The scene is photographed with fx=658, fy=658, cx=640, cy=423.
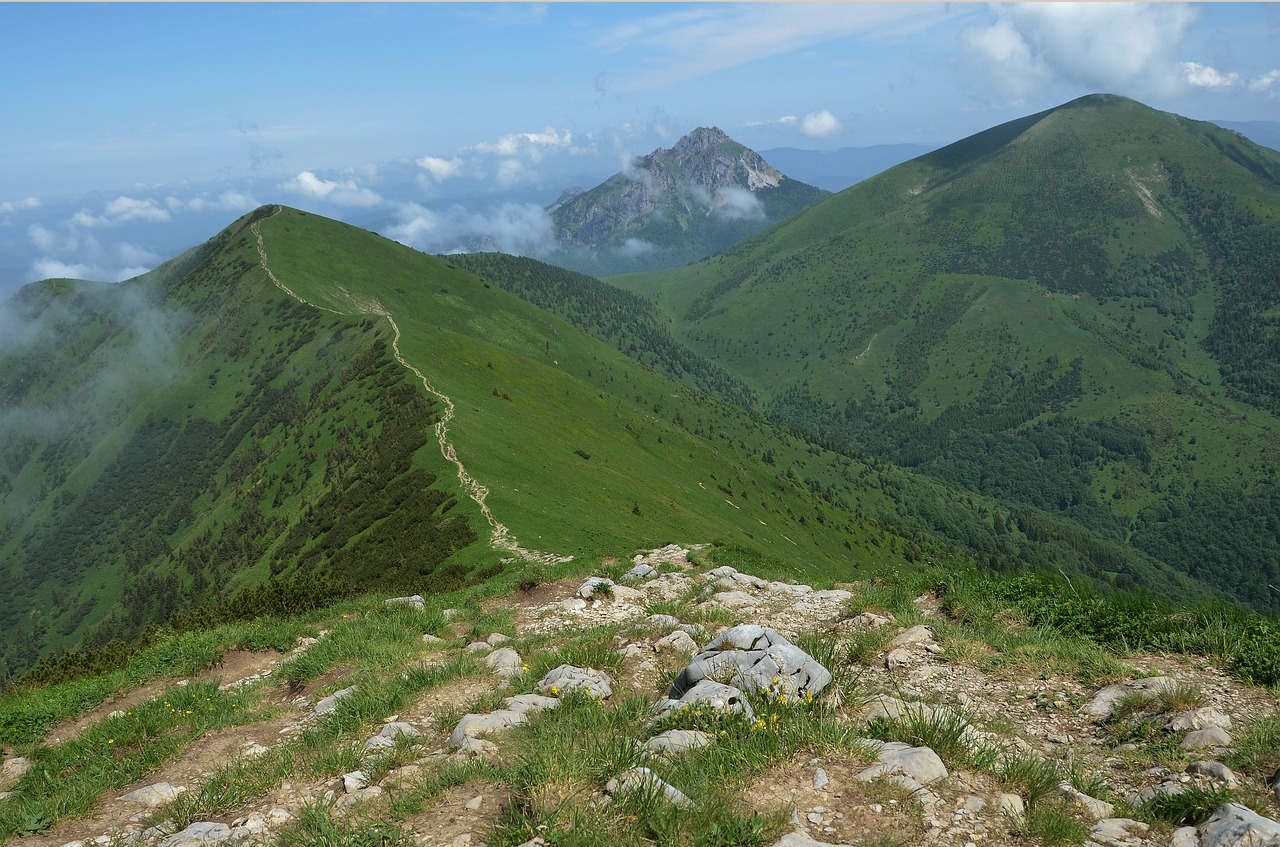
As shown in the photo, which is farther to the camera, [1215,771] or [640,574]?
[640,574]

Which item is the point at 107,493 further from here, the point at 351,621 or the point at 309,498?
the point at 351,621

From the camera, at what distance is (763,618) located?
16.7m

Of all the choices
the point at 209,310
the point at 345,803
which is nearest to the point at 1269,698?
the point at 345,803

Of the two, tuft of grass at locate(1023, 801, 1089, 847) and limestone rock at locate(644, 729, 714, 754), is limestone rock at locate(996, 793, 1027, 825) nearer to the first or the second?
tuft of grass at locate(1023, 801, 1089, 847)

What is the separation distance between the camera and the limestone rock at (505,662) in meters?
13.1

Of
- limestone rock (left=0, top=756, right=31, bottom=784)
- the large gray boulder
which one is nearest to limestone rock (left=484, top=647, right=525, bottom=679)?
the large gray boulder

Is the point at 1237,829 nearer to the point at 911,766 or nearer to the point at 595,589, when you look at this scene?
the point at 911,766

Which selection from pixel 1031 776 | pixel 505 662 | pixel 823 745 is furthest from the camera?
pixel 505 662

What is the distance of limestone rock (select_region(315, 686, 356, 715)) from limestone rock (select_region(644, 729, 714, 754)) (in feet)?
22.9

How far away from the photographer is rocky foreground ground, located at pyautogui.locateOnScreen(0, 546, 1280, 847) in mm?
7211

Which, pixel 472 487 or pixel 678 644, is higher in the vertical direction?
pixel 678 644

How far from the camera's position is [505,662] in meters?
13.7

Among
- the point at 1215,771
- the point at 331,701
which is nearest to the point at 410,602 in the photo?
the point at 331,701

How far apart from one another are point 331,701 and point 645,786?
28.0 ft
